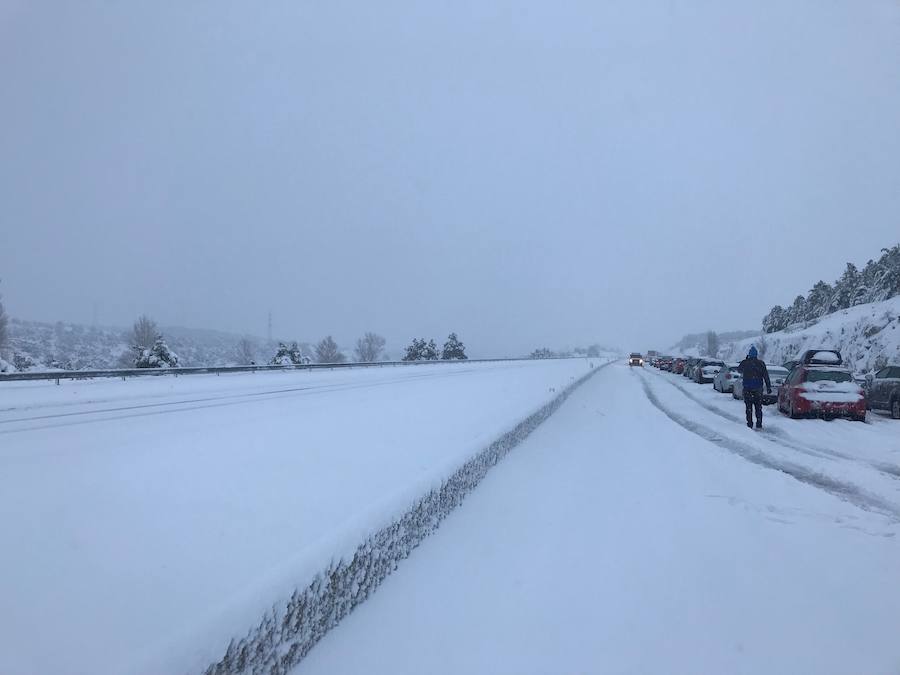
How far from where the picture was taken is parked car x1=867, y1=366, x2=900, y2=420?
55.8 ft

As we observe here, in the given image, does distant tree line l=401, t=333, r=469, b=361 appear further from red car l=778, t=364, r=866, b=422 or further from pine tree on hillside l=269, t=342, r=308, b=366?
red car l=778, t=364, r=866, b=422

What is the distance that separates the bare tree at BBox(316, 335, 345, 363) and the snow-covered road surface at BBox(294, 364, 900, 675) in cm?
7818

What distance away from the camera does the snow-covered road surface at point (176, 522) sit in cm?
241

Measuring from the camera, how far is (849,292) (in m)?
63.0

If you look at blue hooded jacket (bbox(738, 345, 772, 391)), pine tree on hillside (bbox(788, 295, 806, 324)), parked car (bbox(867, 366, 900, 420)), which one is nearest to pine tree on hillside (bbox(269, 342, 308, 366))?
parked car (bbox(867, 366, 900, 420))

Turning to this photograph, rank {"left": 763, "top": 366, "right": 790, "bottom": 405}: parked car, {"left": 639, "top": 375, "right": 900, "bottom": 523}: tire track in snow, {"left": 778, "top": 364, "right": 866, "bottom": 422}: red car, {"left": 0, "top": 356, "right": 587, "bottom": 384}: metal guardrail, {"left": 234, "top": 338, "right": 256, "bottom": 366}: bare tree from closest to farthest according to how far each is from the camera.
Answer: {"left": 639, "top": 375, "right": 900, "bottom": 523}: tire track in snow < {"left": 778, "top": 364, "right": 866, "bottom": 422}: red car < {"left": 0, "top": 356, "right": 587, "bottom": 384}: metal guardrail < {"left": 763, "top": 366, "right": 790, "bottom": 405}: parked car < {"left": 234, "top": 338, "right": 256, "bottom": 366}: bare tree

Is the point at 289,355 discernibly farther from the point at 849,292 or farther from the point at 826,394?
the point at 849,292

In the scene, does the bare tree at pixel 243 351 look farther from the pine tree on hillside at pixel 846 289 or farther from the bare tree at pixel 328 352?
the pine tree on hillside at pixel 846 289

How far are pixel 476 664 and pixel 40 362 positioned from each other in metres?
42.2

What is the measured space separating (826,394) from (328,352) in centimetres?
7748

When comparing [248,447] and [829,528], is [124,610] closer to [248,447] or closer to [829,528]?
[248,447]

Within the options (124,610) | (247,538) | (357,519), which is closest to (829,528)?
(357,519)

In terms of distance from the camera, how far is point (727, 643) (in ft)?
12.8

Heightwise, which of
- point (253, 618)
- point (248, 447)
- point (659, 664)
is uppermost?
point (248, 447)
